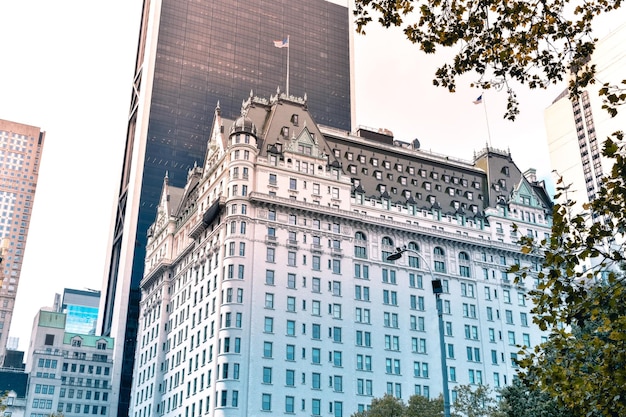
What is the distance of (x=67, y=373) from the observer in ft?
562

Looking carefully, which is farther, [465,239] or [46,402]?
[46,402]

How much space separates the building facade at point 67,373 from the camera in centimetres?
16438

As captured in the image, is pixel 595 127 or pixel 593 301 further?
pixel 595 127

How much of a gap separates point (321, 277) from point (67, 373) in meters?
95.1

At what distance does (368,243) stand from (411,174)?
21500mm

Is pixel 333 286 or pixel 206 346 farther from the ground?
pixel 333 286

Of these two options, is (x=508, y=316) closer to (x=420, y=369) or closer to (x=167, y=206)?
(x=420, y=369)

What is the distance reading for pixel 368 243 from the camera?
373 feet

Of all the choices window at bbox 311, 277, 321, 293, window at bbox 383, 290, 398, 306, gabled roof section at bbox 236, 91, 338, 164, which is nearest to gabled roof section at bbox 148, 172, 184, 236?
gabled roof section at bbox 236, 91, 338, 164

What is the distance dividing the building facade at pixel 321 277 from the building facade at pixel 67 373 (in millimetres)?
41475

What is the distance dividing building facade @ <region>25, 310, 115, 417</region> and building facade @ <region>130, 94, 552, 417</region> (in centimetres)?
4148

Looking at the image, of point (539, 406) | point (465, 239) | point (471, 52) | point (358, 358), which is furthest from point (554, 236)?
point (465, 239)

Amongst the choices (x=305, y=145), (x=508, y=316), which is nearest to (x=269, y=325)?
(x=305, y=145)

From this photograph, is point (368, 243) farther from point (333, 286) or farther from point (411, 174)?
point (411, 174)
